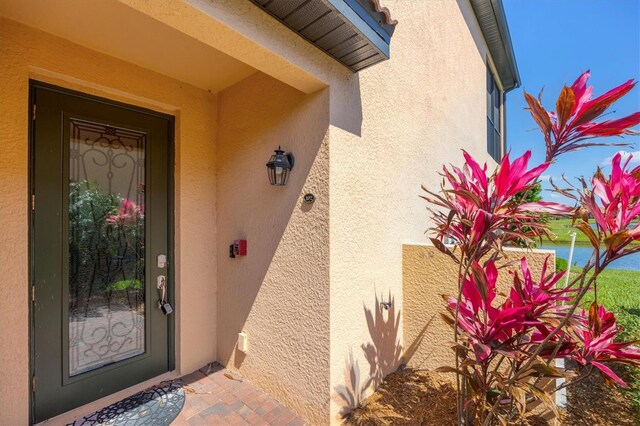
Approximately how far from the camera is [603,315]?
3145 millimetres

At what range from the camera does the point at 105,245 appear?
431cm

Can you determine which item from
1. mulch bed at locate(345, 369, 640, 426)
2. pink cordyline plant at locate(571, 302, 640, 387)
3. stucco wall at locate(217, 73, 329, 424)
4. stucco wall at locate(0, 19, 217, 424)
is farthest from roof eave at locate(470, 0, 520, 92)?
mulch bed at locate(345, 369, 640, 426)

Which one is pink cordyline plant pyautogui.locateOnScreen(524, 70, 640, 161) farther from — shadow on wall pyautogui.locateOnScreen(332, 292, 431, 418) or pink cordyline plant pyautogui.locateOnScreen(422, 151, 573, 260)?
shadow on wall pyautogui.locateOnScreen(332, 292, 431, 418)

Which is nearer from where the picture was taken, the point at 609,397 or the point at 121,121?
the point at 609,397

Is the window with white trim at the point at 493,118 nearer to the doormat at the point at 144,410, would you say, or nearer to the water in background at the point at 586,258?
the water in background at the point at 586,258

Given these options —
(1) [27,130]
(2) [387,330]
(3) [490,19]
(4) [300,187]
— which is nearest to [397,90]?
(4) [300,187]

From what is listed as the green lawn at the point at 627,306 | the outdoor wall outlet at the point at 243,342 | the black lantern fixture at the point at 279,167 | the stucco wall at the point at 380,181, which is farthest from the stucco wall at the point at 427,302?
the outdoor wall outlet at the point at 243,342

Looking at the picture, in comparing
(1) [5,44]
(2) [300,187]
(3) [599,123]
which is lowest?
(2) [300,187]

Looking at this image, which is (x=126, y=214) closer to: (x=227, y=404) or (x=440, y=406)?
(x=227, y=404)

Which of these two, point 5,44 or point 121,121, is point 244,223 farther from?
point 5,44

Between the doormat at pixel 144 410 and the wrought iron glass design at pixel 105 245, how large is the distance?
0.63m

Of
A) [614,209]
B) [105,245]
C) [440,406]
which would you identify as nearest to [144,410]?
[105,245]

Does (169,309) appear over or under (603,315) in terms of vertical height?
under

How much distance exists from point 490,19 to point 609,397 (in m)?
12.5
